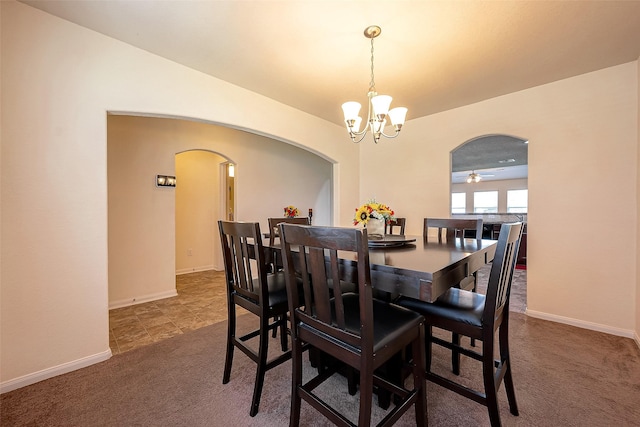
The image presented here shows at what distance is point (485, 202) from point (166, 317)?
1110cm

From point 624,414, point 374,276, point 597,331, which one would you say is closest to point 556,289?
point 597,331

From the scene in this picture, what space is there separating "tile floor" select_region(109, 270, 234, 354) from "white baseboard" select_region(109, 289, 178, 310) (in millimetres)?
78

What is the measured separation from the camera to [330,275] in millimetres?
1179

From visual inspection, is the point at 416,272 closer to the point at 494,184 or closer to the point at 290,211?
the point at 290,211

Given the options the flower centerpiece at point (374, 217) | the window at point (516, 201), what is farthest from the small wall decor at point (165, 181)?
the window at point (516, 201)

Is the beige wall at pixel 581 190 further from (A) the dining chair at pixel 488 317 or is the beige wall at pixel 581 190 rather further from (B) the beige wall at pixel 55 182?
(B) the beige wall at pixel 55 182

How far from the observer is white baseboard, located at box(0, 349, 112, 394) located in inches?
66.8

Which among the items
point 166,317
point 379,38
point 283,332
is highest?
point 379,38

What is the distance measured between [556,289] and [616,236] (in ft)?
2.35

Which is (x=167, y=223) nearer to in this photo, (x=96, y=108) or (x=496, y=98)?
(x=96, y=108)

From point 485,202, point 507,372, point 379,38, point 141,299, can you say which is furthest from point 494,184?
point 141,299

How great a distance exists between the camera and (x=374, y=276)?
121 cm

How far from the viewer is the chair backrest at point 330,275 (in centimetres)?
99

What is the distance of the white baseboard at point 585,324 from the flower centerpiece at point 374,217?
2198mm
